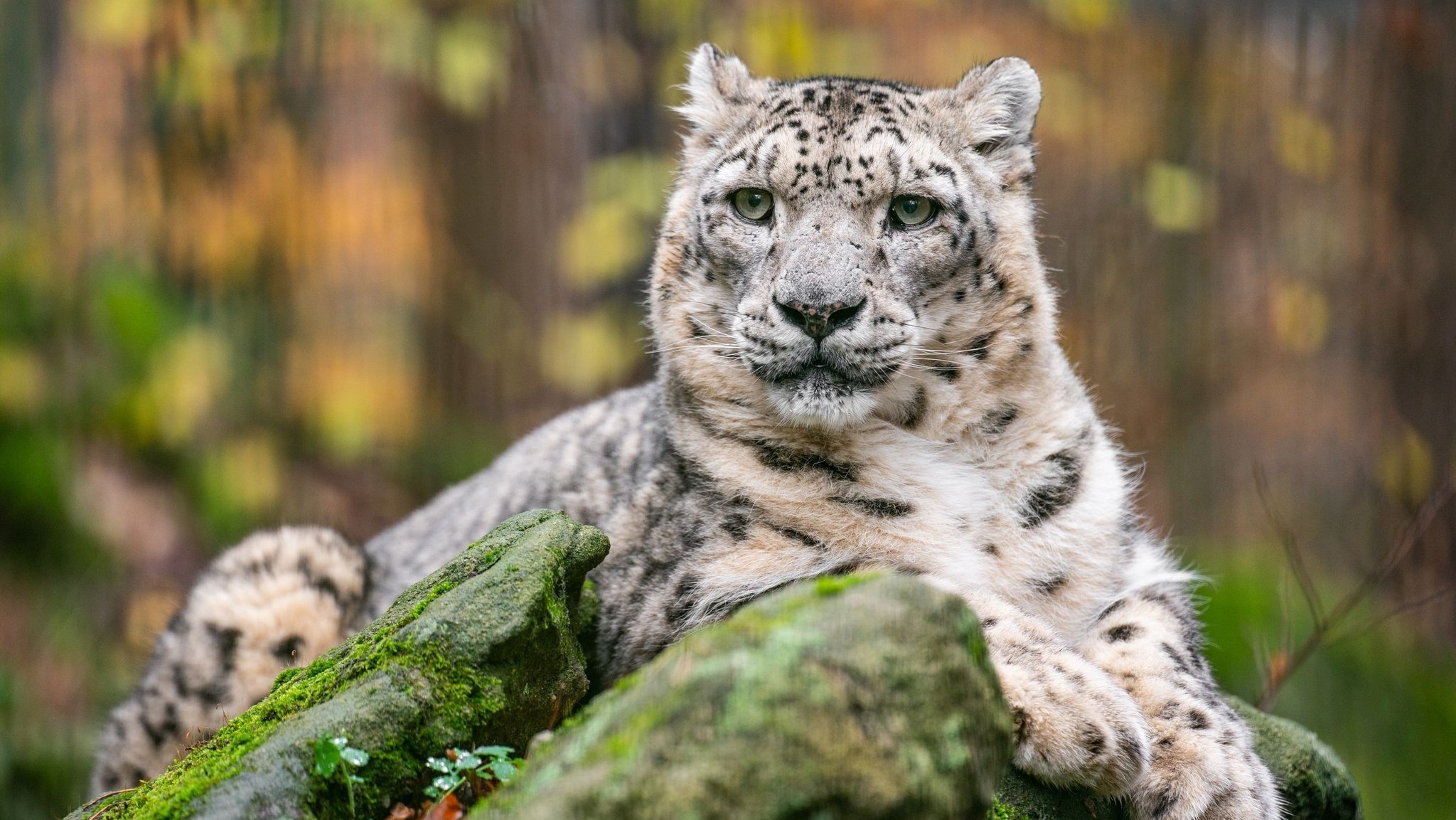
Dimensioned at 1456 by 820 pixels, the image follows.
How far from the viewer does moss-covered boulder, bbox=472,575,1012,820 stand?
104 inches

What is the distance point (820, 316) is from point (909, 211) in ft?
2.43

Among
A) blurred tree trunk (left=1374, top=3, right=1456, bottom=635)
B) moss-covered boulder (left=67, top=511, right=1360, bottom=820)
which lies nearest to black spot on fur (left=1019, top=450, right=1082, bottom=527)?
moss-covered boulder (left=67, top=511, right=1360, bottom=820)

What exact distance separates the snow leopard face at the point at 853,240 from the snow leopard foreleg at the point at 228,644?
222cm

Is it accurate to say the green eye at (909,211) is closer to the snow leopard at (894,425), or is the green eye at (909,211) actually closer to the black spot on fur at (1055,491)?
the snow leopard at (894,425)

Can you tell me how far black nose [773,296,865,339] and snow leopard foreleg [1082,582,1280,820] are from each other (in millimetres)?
1532

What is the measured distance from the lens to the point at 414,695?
366 cm

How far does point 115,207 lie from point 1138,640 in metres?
9.38

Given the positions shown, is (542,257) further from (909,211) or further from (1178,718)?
(1178,718)

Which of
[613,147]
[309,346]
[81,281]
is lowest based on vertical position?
[309,346]

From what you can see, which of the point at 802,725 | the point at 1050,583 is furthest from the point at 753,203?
the point at 802,725

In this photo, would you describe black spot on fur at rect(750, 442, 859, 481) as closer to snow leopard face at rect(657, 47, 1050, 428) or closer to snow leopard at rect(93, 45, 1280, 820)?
snow leopard at rect(93, 45, 1280, 820)

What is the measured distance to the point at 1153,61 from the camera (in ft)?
37.3

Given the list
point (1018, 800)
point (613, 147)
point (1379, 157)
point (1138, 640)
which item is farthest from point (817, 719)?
point (1379, 157)

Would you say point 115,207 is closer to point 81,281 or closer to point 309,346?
point 81,281
